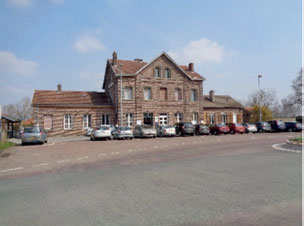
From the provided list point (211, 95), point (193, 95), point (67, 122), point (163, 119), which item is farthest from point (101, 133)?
point (211, 95)

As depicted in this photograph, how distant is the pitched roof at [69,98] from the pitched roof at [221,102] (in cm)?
1698

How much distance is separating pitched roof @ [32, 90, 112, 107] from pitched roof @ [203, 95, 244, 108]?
17.0m

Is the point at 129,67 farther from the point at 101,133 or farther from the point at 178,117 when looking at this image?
the point at 101,133

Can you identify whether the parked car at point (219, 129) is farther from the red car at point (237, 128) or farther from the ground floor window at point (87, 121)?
the ground floor window at point (87, 121)

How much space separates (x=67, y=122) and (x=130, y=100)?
28.3ft

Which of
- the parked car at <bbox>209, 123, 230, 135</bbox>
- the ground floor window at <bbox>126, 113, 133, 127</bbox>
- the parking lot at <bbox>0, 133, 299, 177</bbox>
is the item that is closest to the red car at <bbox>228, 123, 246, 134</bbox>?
the parked car at <bbox>209, 123, 230, 135</bbox>

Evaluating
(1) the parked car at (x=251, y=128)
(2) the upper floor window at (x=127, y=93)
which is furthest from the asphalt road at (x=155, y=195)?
(2) the upper floor window at (x=127, y=93)

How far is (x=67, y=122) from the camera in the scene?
105 ft

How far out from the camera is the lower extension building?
31.8 m

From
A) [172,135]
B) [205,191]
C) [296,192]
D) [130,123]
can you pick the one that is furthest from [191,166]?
[130,123]

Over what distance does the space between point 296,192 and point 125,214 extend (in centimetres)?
371

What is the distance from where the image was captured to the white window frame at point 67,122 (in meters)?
31.9

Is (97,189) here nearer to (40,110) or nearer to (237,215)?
(237,215)

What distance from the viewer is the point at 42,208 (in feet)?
15.3
